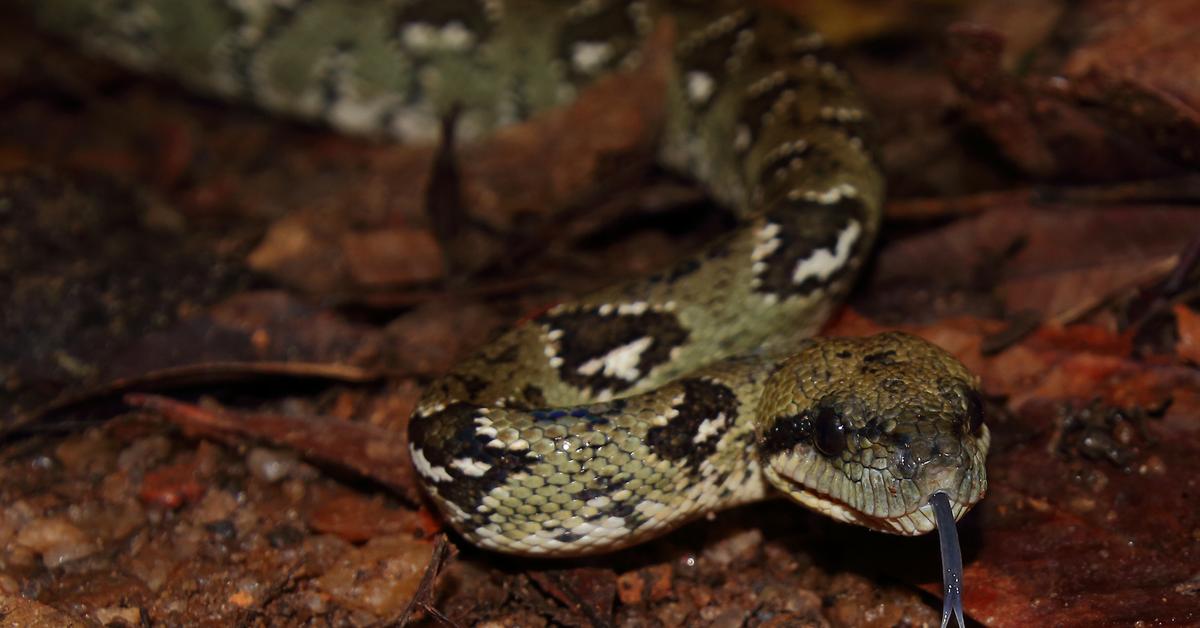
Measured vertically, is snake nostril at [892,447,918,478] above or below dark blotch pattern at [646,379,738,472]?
above

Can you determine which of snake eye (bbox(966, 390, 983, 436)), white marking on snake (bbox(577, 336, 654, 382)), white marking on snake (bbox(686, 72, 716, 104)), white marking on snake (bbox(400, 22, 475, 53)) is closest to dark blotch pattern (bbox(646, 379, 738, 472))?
white marking on snake (bbox(577, 336, 654, 382))

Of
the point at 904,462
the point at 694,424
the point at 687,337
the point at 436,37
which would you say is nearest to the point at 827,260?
the point at 687,337

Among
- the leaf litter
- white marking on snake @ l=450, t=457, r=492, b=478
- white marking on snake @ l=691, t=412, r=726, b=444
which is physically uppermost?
white marking on snake @ l=450, t=457, r=492, b=478

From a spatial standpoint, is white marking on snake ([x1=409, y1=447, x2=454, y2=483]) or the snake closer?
the snake

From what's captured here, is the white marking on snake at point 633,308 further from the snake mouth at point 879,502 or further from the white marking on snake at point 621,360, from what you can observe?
the snake mouth at point 879,502

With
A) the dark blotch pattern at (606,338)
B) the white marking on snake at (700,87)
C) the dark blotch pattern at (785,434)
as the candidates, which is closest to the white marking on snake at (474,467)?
the dark blotch pattern at (606,338)

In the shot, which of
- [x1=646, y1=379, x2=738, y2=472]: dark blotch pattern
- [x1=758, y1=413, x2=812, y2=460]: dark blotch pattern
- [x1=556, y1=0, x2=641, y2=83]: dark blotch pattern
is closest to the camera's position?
[x1=758, y1=413, x2=812, y2=460]: dark blotch pattern

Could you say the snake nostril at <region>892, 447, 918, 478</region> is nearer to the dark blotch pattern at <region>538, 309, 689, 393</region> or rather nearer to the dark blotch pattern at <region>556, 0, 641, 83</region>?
the dark blotch pattern at <region>538, 309, 689, 393</region>

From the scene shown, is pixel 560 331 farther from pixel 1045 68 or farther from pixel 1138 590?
pixel 1045 68

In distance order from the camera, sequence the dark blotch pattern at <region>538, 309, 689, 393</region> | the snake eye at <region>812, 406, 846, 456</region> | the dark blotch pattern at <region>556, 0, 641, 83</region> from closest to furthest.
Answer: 1. the snake eye at <region>812, 406, 846, 456</region>
2. the dark blotch pattern at <region>538, 309, 689, 393</region>
3. the dark blotch pattern at <region>556, 0, 641, 83</region>
